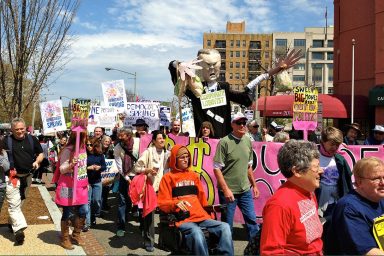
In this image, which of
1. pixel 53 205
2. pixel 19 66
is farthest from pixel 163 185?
pixel 19 66

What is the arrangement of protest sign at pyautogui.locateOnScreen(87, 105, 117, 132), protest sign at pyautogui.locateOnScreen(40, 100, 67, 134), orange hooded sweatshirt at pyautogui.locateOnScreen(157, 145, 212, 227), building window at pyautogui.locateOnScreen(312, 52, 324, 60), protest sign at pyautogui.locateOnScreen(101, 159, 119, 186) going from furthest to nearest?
building window at pyautogui.locateOnScreen(312, 52, 324, 60)
protest sign at pyautogui.locateOnScreen(87, 105, 117, 132)
protest sign at pyautogui.locateOnScreen(40, 100, 67, 134)
protest sign at pyautogui.locateOnScreen(101, 159, 119, 186)
orange hooded sweatshirt at pyautogui.locateOnScreen(157, 145, 212, 227)

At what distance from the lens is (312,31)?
10388 cm

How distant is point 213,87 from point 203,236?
331cm

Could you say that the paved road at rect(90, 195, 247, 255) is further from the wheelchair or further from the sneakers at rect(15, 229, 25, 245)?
the wheelchair

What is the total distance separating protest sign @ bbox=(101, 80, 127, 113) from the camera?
504 inches

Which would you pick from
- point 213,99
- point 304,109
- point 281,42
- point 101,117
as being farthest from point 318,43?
point 213,99

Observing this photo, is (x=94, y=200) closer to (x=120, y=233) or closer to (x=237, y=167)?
(x=120, y=233)

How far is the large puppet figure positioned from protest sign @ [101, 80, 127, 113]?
5912 mm

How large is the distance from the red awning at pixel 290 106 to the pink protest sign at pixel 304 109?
15.2 meters

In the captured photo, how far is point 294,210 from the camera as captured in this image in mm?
2512

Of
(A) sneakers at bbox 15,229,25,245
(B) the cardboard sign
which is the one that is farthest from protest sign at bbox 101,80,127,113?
(A) sneakers at bbox 15,229,25,245

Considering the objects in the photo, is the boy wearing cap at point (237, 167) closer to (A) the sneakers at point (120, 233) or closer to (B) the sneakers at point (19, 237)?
(A) the sneakers at point (120, 233)

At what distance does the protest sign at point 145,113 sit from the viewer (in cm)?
1161

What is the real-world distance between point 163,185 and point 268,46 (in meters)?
112
